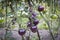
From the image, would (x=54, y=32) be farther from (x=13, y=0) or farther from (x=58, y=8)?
(x=13, y=0)

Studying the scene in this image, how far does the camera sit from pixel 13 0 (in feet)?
2.58

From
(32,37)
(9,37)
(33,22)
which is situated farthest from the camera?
(32,37)

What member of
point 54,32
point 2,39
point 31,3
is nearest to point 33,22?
point 31,3

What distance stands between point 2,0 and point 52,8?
37 centimetres

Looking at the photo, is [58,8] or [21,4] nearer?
[21,4]

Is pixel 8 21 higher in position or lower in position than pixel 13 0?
lower

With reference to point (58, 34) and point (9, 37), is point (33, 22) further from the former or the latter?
point (58, 34)

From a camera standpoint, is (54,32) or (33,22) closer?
(33,22)

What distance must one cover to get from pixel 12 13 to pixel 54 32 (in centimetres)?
34

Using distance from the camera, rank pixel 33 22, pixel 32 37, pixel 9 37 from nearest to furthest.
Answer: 1. pixel 33 22
2. pixel 9 37
3. pixel 32 37

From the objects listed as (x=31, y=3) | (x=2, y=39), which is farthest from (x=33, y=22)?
(x=2, y=39)

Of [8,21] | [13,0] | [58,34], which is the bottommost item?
[58,34]

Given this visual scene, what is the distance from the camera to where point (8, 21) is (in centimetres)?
92

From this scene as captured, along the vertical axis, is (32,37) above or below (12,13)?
below
